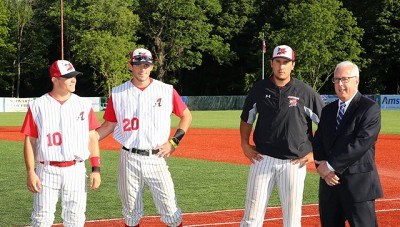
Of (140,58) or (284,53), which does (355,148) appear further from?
(140,58)

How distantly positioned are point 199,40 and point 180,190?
63.8m

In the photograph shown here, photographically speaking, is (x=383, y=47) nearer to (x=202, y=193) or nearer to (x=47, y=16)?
(x=47, y=16)

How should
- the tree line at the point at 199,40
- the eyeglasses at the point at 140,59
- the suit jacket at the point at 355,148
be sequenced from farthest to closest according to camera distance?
the tree line at the point at 199,40 → the eyeglasses at the point at 140,59 → the suit jacket at the point at 355,148

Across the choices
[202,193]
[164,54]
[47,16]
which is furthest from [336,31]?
[202,193]

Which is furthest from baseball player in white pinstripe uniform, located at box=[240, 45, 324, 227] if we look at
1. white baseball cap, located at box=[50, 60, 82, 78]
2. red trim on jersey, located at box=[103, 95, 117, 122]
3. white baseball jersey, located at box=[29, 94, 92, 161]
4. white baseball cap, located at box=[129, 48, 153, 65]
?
white baseball cap, located at box=[50, 60, 82, 78]

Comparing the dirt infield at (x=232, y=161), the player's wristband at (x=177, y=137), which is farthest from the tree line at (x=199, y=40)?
the player's wristband at (x=177, y=137)

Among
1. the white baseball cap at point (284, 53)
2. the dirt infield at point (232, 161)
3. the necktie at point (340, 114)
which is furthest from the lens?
the dirt infield at point (232, 161)

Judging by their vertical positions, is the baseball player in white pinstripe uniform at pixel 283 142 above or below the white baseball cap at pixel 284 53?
below

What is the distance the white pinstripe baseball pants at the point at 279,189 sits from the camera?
7.65 metres

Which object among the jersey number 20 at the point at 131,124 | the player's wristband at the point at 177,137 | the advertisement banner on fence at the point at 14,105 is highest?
the jersey number 20 at the point at 131,124

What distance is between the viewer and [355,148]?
6504 millimetres

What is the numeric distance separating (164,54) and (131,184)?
69.4m

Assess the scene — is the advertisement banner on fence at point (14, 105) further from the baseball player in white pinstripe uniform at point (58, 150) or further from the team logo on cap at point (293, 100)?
the team logo on cap at point (293, 100)

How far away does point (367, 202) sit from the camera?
6.66 m
